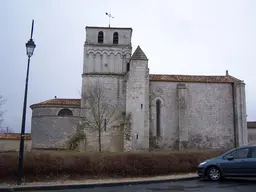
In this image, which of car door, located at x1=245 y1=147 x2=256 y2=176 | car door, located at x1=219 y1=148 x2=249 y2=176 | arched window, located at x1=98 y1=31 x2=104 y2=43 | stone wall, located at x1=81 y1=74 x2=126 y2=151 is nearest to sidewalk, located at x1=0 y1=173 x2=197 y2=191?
car door, located at x1=219 y1=148 x2=249 y2=176

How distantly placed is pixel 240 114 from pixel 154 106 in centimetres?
919

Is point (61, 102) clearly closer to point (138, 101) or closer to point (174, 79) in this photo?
point (138, 101)

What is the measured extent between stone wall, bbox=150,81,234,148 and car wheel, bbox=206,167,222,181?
15619 millimetres

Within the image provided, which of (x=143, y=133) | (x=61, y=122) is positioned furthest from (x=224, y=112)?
(x=61, y=122)

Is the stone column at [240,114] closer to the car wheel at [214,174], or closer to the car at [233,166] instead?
the car at [233,166]

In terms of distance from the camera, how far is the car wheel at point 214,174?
12.9 m

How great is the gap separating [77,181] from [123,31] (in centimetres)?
2280

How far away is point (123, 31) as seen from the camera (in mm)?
32375

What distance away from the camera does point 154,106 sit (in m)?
29.8

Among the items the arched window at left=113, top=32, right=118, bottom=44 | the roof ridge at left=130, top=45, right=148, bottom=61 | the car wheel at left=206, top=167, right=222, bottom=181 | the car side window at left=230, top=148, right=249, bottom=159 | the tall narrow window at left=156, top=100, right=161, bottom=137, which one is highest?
Result: the arched window at left=113, top=32, right=118, bottom=44

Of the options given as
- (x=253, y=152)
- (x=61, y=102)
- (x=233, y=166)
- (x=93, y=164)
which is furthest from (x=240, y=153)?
(x=61, y=102)

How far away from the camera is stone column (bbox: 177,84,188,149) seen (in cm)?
2854

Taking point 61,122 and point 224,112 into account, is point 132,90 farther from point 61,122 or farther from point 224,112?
point 224,112

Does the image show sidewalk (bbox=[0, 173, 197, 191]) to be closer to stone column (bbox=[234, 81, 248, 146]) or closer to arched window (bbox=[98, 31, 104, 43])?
stone column (bbox=[234, 81, 248, 146])
